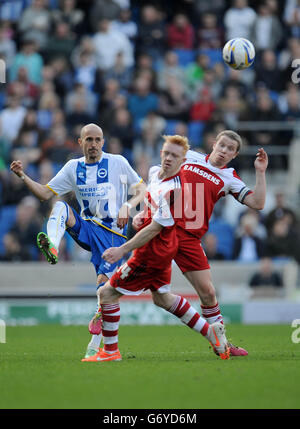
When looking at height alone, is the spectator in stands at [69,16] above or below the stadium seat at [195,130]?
above

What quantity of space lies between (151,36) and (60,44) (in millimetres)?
2272

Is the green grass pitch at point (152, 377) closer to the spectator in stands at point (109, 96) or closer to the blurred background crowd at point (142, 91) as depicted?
the blurred background crowd at point (142, 91)

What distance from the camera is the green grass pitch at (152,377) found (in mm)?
6051

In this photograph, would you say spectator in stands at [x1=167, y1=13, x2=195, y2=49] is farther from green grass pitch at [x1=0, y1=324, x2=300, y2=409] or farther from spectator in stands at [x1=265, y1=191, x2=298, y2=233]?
green grass pitch at [x1=0, y1=324, x2=300, y2=409]

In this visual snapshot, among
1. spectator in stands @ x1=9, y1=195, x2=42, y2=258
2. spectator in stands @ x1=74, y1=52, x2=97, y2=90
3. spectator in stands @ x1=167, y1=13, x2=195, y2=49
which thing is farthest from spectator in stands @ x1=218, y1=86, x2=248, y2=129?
spectator in stands @ x1=9, y1=195, x2=42, y2=258

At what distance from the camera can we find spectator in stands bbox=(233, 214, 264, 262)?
55.7ft

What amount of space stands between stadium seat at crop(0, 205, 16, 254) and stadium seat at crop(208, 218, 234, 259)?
4.07m

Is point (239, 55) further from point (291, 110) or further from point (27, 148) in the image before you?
point (27, 148)

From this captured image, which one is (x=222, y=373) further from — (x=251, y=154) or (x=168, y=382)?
(x=251, y=154)

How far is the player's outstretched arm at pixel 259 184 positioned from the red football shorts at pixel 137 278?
127 cm

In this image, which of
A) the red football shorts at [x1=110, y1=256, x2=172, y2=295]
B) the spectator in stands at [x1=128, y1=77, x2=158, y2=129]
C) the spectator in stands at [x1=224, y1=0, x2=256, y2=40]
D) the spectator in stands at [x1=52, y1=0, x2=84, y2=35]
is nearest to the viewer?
the red football shorts at [x1=110, y1=256, x2=172, y2=295]

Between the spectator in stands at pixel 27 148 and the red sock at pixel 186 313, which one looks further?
the spectator in stands at pixel 27 148

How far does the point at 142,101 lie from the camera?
19.6 meters

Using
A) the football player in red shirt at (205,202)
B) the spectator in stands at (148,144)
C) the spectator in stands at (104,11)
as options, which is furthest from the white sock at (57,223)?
the spectator in stands at (104,11)
